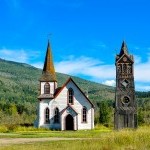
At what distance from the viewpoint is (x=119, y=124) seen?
175ft

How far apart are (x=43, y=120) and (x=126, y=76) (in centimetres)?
1314

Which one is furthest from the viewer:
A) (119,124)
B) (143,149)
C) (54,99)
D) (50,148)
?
(54,99)

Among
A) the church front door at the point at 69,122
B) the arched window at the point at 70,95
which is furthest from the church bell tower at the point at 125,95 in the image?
the arched window at the point at 70,95

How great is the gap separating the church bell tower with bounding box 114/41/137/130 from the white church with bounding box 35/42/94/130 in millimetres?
4336

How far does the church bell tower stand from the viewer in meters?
53.4

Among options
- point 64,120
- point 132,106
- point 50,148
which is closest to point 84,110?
point 64,120

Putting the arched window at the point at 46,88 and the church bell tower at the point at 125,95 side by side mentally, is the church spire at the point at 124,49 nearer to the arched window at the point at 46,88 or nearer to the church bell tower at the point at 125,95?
the church bell tower at the point at 125,95

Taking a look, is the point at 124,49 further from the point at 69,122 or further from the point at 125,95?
the point at 69,122

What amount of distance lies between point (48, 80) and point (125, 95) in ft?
37.2

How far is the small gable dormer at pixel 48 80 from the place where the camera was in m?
57.6

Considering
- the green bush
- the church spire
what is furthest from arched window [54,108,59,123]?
the church spire

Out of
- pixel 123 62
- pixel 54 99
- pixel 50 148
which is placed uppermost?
pixel 123 62

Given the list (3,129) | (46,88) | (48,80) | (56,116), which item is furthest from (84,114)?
(3,129)

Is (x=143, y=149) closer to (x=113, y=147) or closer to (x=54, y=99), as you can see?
(x=113, y=147)
